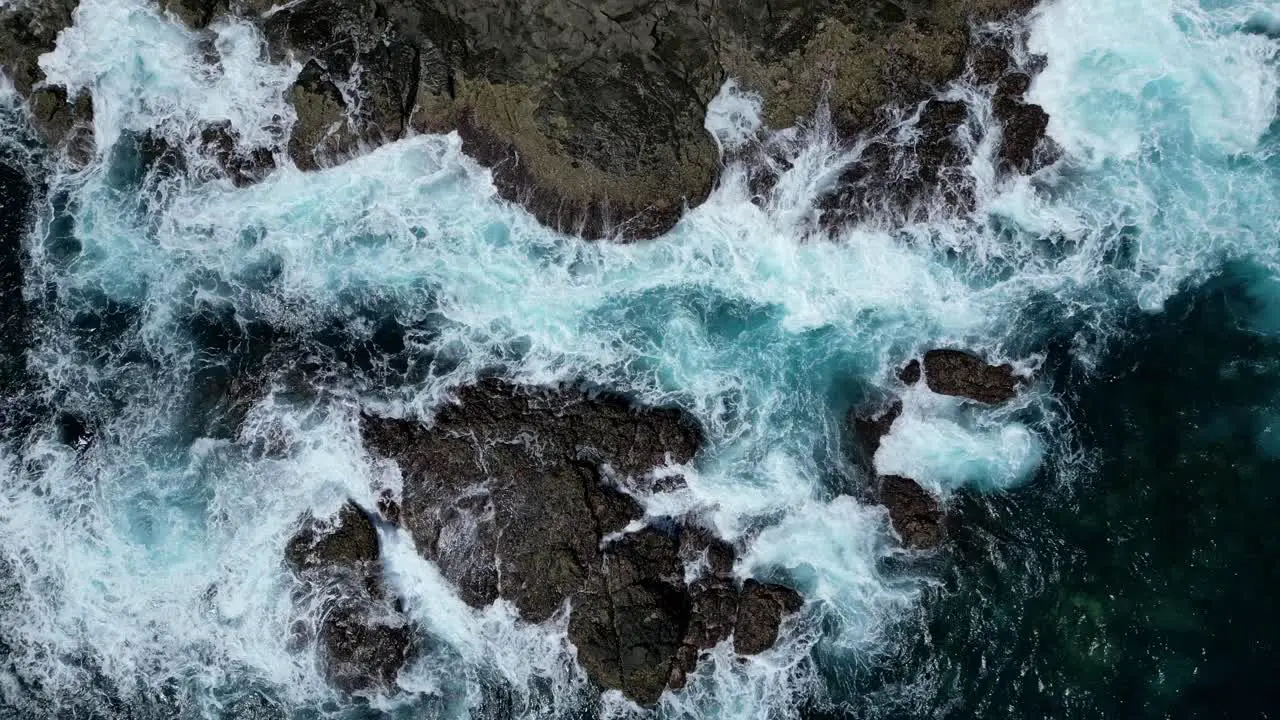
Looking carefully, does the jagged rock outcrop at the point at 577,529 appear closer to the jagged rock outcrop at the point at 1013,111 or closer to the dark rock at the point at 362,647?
the dark rock at the point at 362,647

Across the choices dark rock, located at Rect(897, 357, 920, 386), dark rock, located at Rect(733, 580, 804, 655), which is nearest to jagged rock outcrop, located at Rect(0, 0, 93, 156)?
dark rock, located at Rect(733, 580, 804, 655)

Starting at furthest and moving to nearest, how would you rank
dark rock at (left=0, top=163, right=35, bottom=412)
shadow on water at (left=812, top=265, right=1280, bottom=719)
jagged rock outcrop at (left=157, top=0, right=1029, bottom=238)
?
1. dark rock at (left=0, top=163, right=35, bottom=412)
2. jagged rock outcrop at (left=157, top=0, right=1029, bottom=238)
3. shadow on water at (left=812, top=265, right=1280, bottom=719)

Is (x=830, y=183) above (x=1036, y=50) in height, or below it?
below

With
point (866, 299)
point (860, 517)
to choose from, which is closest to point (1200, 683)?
point (860, 517)

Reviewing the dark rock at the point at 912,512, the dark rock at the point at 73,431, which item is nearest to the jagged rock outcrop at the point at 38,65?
the dark rock at the point at 73,431

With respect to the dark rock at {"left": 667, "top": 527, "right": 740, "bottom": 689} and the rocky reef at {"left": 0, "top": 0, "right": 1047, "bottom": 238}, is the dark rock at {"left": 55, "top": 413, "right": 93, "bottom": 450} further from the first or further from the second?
the dark rock at {"left": 667, "top": 527, "right": 740, "bottom": 689}

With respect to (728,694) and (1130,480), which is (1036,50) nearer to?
(1130,480)
